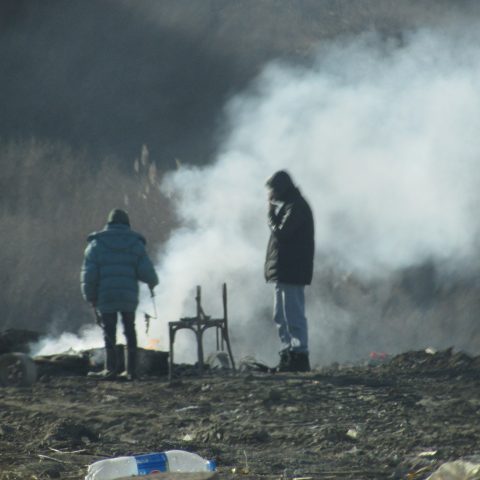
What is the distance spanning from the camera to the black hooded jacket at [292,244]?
11.1 m

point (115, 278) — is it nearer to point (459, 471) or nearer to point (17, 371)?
point (17, 371)

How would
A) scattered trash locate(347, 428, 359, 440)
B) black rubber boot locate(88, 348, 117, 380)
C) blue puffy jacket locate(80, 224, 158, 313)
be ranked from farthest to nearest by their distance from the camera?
1. black rubber boot locate(88, 348, 117, 380)
2. blue puffy jacket locate(80, 224, 158, 313)
3. scattered trash locate(347, 428, 359, 440)

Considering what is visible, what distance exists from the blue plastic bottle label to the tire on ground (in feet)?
19.9

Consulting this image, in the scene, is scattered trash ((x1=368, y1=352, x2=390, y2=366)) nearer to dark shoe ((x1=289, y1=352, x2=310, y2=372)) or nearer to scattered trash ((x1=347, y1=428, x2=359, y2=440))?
dark shoe ((x1=289, y1=352, x2=310, y2=372))

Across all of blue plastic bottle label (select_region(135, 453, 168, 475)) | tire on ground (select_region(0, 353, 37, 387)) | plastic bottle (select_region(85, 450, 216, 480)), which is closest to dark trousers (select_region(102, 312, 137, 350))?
tire on ground (select_region(0, 353, 37, 387))

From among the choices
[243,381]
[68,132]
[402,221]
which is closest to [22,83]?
[68,132]

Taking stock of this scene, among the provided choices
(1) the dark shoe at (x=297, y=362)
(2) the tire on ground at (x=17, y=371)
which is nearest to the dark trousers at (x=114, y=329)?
(2) the tire on ground at (x=17, y=371)

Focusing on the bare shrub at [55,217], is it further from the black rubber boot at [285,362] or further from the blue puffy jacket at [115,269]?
the black rubber boot at [285,362]

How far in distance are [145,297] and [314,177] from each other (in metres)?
3.94

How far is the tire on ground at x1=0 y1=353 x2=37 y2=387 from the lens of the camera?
37.7 feet

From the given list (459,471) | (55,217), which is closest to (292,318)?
(459,471)

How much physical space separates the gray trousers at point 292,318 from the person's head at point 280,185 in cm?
76

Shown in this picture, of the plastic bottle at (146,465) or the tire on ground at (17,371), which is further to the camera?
the tire on ground at (17,371)

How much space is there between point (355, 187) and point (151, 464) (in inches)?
703
